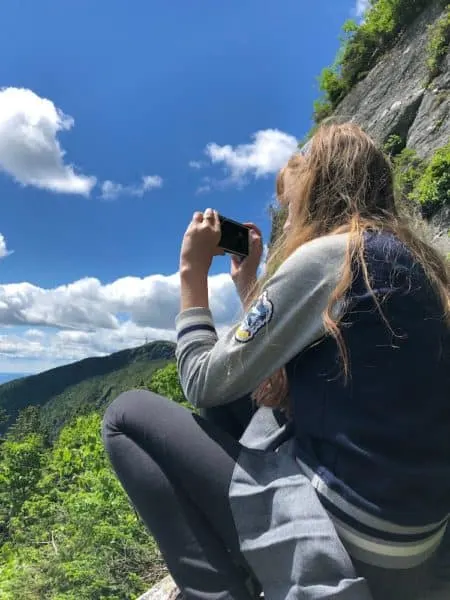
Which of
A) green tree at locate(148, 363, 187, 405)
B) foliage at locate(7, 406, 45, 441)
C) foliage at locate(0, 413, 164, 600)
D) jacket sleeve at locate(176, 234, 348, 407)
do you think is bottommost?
foliage at locate(0, 413, 164, 600)

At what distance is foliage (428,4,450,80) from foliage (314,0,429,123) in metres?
3.38

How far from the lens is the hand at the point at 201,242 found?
1.96 m


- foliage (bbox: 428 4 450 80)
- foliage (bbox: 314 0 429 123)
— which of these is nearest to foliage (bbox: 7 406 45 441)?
foliage (bbox: 314 0 429 123)

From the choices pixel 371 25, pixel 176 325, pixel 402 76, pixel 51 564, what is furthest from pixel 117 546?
pixel 371 25

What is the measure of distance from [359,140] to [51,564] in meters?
6.96

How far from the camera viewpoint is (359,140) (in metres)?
1.87

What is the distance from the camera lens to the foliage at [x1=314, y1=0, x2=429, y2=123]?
1616cm

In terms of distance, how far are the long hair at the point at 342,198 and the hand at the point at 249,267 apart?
40cm

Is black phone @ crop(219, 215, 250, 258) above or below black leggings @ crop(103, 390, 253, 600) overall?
above

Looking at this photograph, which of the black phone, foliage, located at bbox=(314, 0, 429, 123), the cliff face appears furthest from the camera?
foliage, located at bbox=(314, 0, 429, 123)

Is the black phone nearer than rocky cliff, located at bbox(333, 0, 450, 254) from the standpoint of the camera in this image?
Yes

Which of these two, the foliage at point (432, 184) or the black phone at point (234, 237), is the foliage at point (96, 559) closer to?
the black phone at point (234, 237)

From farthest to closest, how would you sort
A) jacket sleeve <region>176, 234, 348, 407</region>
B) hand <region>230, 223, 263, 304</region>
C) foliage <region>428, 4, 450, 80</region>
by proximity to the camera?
foliage <region>428, 4, 450, 80</region>, hand <region>230, 223, 263, 304</region>, jacket sleeve <region>176, 234, 348, 407</region>

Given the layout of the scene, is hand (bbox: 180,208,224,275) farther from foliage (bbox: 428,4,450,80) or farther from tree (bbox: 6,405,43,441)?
tree (bbox: 6,405,43,441)
